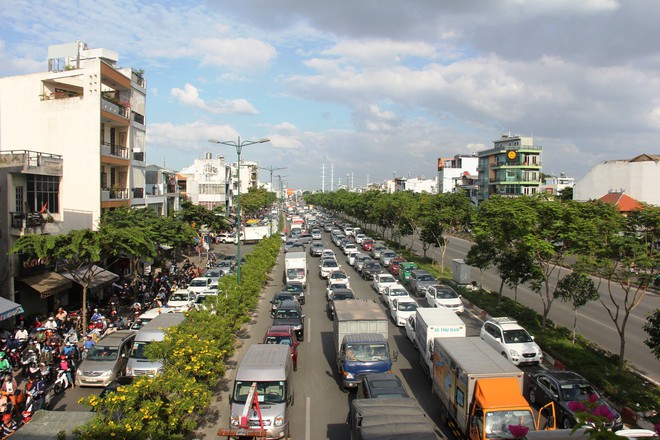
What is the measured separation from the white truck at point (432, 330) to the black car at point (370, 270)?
19.1 meters

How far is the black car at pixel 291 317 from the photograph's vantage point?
72.9ft

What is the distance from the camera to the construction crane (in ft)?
40.0

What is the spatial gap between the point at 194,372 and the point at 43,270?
16.9m

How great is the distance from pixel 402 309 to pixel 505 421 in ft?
45.4

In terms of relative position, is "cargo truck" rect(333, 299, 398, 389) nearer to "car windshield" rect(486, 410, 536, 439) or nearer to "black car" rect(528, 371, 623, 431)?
"black car" rect(528, 371, 623, 431)

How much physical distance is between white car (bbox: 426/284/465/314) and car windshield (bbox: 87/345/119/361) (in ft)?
54.1

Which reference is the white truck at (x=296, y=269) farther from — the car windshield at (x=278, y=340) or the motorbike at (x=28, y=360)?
the motorbike at (x=28, y=360)

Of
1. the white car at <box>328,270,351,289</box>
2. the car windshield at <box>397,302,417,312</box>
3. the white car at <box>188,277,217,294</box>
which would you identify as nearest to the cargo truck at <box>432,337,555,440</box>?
the car windshield at <box>397,302,417,312</box>

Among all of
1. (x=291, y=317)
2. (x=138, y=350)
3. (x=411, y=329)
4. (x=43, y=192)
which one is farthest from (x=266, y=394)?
(x=43, y=192)

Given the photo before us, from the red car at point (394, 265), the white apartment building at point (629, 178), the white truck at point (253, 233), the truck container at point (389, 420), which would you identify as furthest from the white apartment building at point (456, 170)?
the truck container at point (389, 420)

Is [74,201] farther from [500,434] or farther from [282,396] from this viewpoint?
[500,434]

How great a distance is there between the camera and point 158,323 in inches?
740

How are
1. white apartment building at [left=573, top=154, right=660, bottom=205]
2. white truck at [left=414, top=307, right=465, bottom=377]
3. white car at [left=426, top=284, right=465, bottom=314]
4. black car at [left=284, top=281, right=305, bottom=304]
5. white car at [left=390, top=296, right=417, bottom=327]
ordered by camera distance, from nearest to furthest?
white truck at [left=414, top=307, right=465, bottom=377] → white car at [left=390, top=296, right=417, bottom=327] → white car at [left=426, top=284, right=465, bottom=314] → black car at [left=284, top=281, right=305, bottom=304] → white apartment building at [left=573, top=154, right=660, bottom=205]

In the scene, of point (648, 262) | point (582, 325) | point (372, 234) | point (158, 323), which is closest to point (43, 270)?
point (158, 323)
